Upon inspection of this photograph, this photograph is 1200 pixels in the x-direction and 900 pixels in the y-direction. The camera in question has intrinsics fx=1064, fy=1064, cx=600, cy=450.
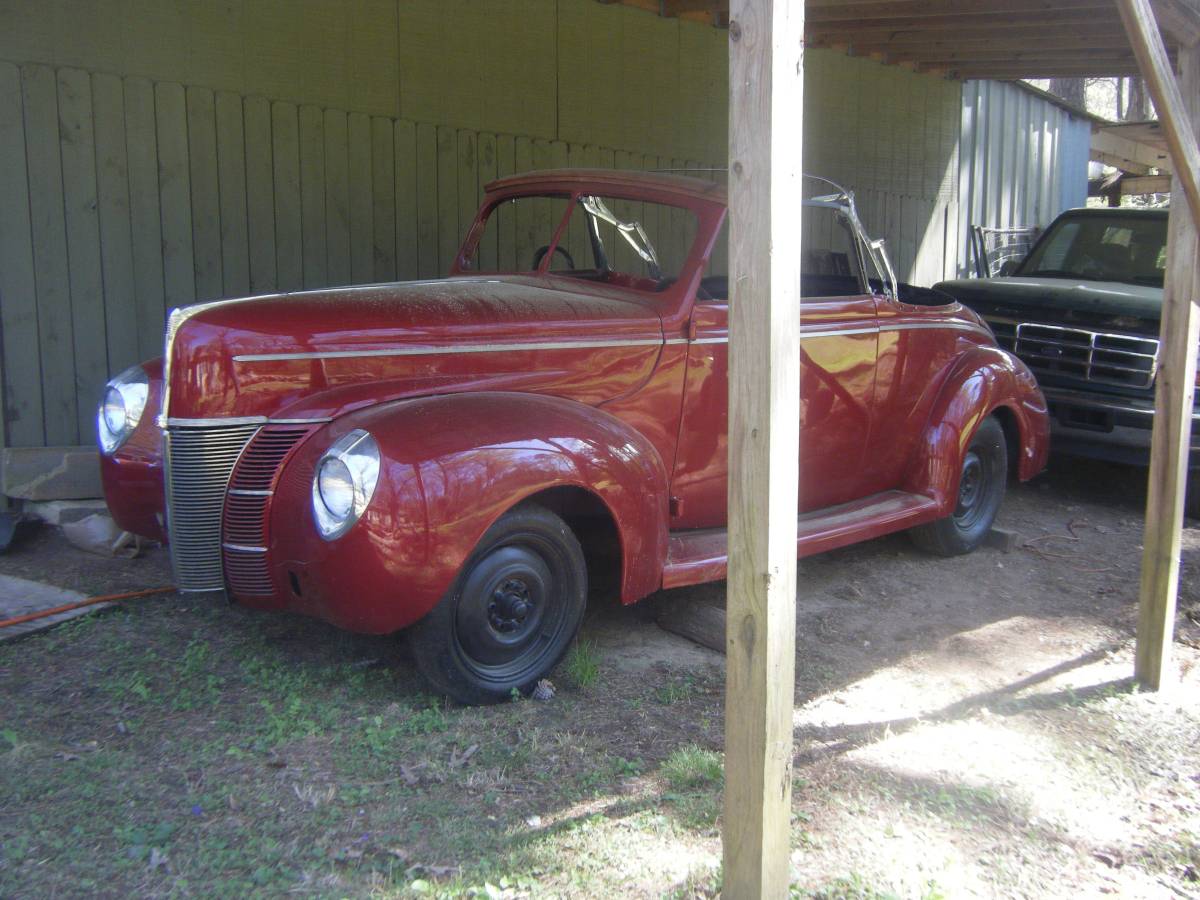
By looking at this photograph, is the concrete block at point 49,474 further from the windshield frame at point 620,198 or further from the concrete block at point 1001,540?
the concrete block at point 1001,540

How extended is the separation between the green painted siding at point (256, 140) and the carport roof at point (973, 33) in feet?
3.34

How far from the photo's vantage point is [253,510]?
338cm

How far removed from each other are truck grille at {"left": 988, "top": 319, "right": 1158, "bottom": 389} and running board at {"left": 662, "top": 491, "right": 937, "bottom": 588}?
227 cm

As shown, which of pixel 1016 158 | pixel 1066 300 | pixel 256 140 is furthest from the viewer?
pixel 1016 158

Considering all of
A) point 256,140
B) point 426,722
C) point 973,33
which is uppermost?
point 973,33

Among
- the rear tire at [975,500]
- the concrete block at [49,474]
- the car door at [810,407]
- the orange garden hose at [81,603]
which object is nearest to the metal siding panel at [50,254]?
the concrete block at [49,474]

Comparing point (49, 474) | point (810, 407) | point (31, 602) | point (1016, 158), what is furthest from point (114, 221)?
point (1016, 158)

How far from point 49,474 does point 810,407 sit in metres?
3.75

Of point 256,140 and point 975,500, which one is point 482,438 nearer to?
point 975,500

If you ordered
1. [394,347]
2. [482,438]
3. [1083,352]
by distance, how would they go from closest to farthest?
[482,438], [394,347], [1083,352]

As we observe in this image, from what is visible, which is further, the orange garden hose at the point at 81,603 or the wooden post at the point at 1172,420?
the orange garden hose at the point at 81,603

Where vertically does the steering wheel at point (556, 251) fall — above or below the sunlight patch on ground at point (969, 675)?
above

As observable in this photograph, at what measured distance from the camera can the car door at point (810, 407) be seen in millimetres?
4199

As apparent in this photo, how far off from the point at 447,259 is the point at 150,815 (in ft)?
15.1
